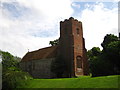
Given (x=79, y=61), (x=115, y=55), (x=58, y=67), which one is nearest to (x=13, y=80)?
(x=58, y=67)

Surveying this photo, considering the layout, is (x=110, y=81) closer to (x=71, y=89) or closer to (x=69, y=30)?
(x=71, y=89)

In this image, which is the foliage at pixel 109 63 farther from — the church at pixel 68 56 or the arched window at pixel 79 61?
the arched window at pixel 79 61

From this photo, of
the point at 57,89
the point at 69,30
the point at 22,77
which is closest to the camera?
the point at 57,89

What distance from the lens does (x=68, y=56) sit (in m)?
Answer: 40.3

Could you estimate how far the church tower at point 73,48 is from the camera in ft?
129

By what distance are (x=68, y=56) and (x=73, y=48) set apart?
2228 millimetres

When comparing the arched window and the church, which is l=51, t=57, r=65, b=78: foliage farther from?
the arched window

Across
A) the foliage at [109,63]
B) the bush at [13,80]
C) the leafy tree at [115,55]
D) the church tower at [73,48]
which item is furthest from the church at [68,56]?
the bush at [13,80]

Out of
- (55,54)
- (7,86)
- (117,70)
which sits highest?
(55,54)

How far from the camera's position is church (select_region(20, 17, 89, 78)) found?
39719 millimetres

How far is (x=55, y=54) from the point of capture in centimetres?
4331

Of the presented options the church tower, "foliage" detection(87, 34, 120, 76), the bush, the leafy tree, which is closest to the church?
the church tower

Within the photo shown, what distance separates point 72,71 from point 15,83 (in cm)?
1546

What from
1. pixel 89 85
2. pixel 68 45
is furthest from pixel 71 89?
pixel 68 45
